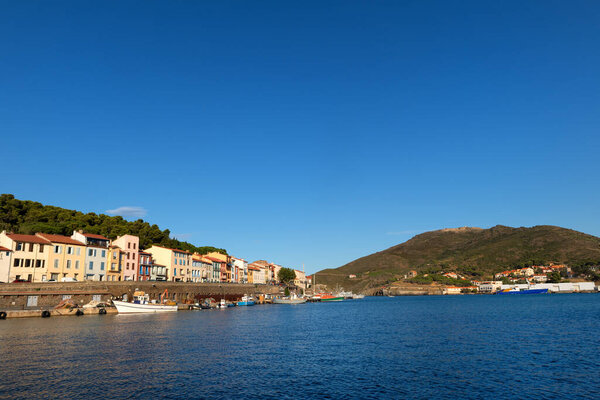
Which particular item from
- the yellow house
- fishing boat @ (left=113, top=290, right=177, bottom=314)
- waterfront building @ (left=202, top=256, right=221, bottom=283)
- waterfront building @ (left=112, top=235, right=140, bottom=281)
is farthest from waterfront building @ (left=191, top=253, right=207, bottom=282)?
the yellow house

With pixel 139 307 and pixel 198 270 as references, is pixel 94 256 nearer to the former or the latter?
pixel 139 307

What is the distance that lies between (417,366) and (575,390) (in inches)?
443

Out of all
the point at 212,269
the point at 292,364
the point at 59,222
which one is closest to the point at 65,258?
the point at 59,222

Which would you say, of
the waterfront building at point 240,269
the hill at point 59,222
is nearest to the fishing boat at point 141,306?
the hill at point 59,222

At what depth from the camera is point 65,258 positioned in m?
91.7

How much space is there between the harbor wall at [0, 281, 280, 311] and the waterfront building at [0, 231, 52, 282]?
7.60 m

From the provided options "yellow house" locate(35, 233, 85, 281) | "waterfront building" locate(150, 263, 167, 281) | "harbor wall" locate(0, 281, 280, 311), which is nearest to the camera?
"harbor wall" locate(0, 281, 280, 311)

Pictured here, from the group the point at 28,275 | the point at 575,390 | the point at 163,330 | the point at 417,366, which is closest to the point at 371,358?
the point at 417,366

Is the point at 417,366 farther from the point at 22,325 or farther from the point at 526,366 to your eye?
the point at 22,325

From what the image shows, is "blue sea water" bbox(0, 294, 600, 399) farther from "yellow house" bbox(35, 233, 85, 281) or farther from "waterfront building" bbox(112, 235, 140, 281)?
"waterfront building" bbox(112, 235, 140, 281)

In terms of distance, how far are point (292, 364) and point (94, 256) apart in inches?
3189

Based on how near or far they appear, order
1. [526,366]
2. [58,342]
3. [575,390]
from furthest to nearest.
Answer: [58,342] → [526,366] → [575,390]

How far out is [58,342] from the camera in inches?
1650

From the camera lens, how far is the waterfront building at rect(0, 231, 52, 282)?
269ft
